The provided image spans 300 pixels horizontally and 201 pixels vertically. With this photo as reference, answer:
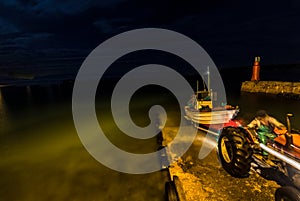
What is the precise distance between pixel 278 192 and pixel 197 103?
34.7ft

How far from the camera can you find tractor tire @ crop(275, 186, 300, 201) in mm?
3331

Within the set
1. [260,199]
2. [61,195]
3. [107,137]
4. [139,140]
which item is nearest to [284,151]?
[260,199]

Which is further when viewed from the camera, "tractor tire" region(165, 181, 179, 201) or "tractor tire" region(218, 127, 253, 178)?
"tractor tire" region(165, 181, 179, 201)

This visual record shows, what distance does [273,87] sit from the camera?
31469 millimetres

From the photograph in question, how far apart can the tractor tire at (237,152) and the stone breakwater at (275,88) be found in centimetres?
2856

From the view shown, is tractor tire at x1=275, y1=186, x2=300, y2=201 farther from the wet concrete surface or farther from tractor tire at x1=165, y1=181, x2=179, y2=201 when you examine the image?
tractor tire at x1=165, y1=181, x2=179, y2=201

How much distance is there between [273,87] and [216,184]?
1280 inches

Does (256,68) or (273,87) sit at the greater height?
(256,68)

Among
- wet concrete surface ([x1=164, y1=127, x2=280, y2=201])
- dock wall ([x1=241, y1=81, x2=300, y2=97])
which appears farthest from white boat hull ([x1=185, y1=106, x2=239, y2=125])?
dock wall ([x1=241, y1=81, x2=300, y2=97])

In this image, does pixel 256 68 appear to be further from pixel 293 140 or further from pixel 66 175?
pixel 66 175

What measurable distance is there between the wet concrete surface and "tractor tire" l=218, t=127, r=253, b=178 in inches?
33.5

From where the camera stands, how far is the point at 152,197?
257 inches

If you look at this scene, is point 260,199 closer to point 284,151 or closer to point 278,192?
point 278,192

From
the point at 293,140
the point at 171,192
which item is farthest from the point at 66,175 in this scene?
the point at 293,140
